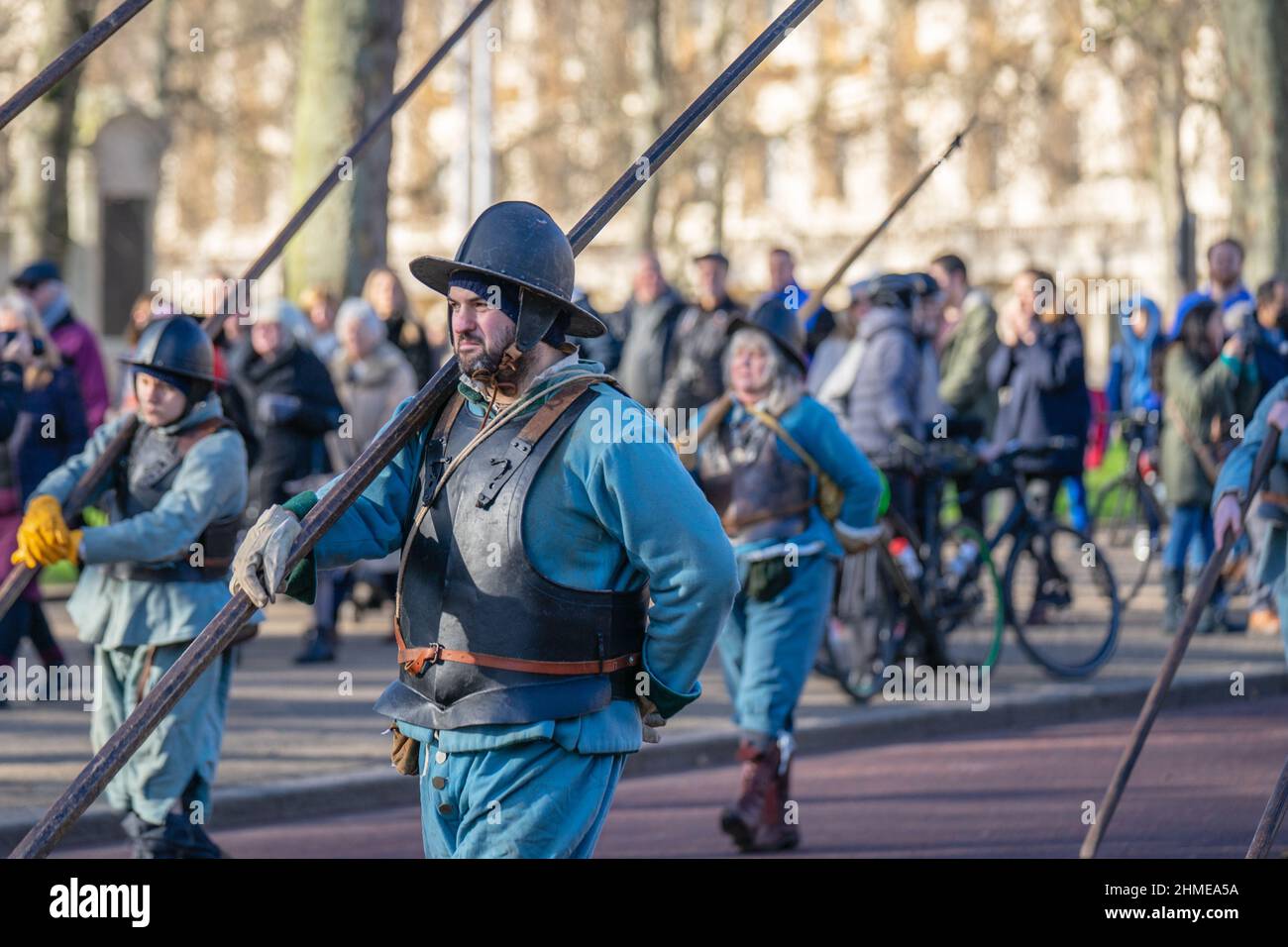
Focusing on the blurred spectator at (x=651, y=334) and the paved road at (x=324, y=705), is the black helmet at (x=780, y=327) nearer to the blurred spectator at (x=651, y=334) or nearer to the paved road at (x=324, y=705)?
the paved road at (x=324, y=705)

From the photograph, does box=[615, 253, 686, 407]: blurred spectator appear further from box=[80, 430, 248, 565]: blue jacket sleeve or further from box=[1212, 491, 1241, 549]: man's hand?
box=[1212, 491, 1241, 549]: man's hand

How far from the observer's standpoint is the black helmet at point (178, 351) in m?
7.00

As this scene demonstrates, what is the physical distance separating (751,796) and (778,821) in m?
0.14

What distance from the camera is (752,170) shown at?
2157 inches

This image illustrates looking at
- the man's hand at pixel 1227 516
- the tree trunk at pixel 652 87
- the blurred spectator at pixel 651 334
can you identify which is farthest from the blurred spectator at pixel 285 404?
the tree trunk at pixel 652 87

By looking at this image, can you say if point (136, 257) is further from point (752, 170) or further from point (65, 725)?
point (752, 170)

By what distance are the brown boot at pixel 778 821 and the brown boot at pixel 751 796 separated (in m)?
0.02

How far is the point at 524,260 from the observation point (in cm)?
458

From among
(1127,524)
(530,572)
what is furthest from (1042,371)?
(530,572)

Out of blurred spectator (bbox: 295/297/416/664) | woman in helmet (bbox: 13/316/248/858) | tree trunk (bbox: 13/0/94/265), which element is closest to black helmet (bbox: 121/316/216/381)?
woman in helmet (bbox: 13/316/248/858)

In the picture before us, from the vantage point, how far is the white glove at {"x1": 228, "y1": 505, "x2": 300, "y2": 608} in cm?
442

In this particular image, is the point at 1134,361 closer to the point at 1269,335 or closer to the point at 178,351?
the point at 1269,335
